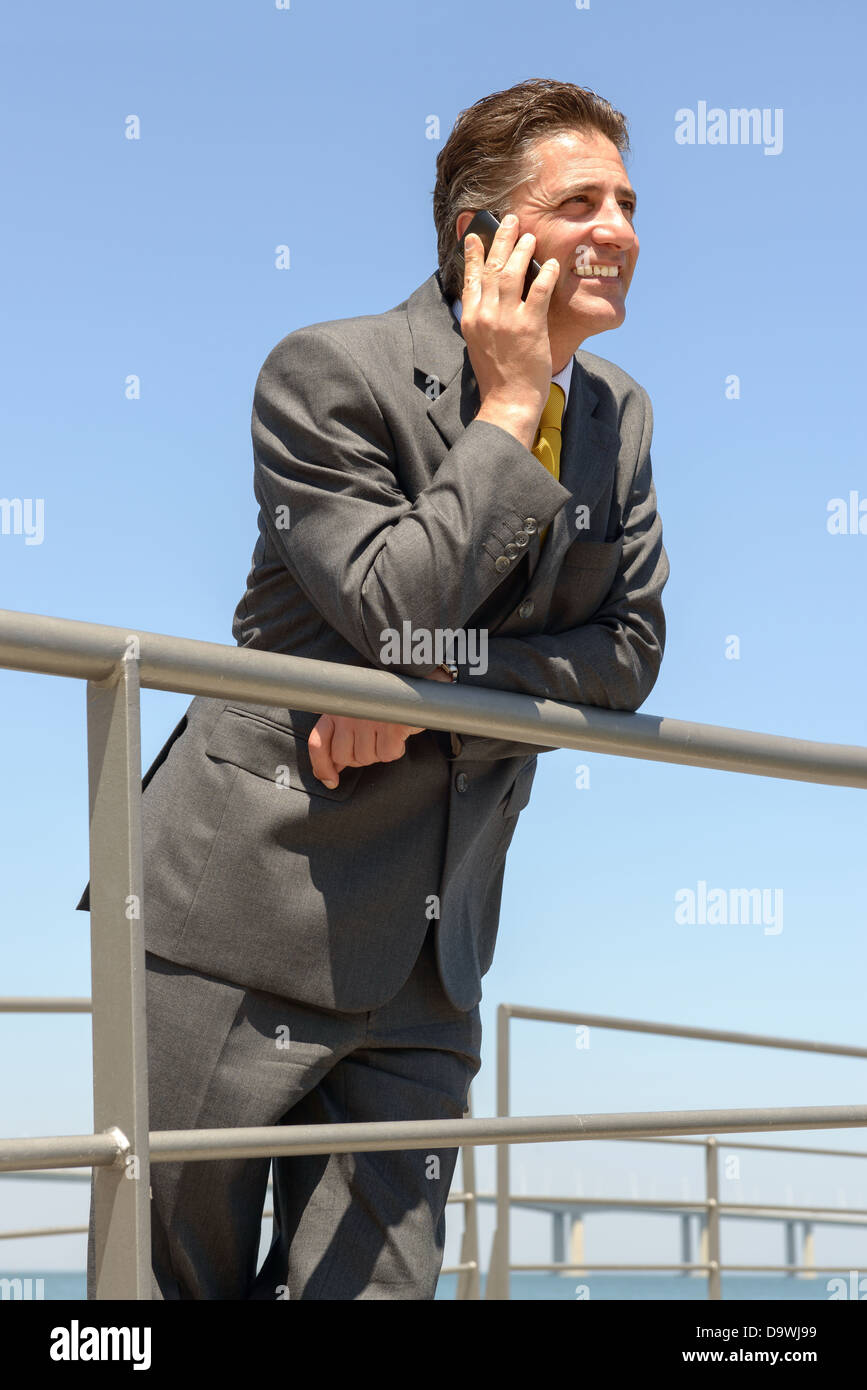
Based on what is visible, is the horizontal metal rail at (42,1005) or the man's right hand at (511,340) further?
the horizontal metal rail at (42,1005)

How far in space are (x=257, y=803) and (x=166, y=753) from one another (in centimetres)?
17

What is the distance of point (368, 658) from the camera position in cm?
166

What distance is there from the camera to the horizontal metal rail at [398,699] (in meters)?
1.22

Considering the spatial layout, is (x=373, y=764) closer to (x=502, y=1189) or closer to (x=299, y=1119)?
A: (x=299, y=1119)

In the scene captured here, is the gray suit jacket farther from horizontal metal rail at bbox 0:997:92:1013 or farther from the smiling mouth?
horizontal metal rail at bbox 0:997:92:1013

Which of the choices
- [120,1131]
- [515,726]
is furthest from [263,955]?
[120,1131]

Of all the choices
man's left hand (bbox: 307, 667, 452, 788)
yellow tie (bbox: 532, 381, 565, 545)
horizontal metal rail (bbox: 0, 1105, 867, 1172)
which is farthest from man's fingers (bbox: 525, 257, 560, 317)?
horizontal metal rail (bbox: 0, 1105, 867, 1172)

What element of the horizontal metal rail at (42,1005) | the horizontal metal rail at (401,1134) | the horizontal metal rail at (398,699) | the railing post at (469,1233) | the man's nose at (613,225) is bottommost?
the railing post at (469,1233)

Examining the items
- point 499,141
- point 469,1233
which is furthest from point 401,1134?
point 469,1233

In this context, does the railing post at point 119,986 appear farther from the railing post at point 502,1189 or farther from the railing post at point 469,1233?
the railing post at point 469,1233

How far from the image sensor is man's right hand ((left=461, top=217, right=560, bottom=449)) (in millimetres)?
1734

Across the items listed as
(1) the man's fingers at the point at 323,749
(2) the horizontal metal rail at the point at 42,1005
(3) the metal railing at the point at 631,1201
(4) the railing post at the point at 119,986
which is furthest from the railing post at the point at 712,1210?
(4) the railing post at the point at 119,986

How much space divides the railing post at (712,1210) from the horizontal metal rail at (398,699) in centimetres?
423

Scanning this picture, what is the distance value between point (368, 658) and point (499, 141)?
749 millimetres
